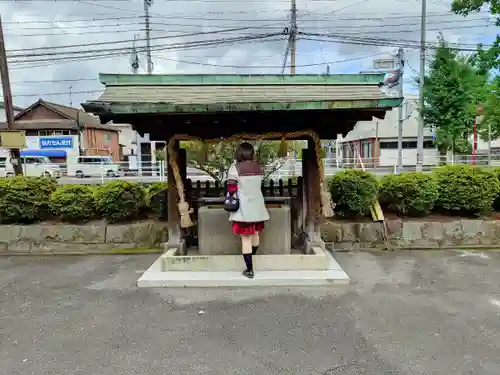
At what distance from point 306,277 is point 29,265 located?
4.09 m

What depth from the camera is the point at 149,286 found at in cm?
448

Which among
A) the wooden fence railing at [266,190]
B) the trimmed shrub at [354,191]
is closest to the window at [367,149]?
the trimmed shrub at [354,191]

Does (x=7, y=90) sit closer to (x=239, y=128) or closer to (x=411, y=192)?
(x=239, y=128)

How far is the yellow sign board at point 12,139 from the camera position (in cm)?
841

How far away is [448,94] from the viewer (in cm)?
1995

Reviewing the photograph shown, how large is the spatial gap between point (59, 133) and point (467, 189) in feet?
114

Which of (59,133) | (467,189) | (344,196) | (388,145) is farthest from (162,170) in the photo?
(388,145)

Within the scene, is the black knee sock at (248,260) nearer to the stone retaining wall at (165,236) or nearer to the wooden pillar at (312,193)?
the wooden pillar at (312,193)

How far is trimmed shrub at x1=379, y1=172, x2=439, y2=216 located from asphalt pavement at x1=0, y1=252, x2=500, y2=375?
1433 mm

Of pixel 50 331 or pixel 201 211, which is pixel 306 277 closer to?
pixel 201 211

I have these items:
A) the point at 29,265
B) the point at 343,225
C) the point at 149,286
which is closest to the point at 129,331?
the point at 149,286

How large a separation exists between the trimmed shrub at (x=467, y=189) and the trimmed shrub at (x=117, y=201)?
206 inches

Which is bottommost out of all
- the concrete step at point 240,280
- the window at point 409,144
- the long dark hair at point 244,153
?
the concrete step at point 240,280

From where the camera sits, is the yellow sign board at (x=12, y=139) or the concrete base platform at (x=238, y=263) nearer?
the concrete base platform at (x=238, y=263)
